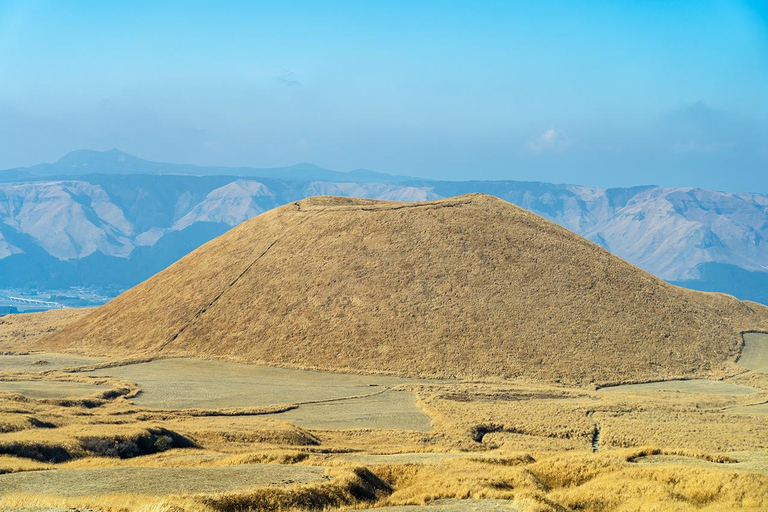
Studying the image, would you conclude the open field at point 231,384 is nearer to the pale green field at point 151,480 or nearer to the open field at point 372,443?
the open field at point 372,443

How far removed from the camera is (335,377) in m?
58.8

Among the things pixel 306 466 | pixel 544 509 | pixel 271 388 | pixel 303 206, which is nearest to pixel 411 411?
pixel 271 388

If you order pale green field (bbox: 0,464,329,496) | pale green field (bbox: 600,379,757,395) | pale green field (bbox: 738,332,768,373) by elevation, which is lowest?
pale green field (bbox: 0,464,329,496)

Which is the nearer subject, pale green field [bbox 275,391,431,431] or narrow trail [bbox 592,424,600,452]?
narrow trail [bbox 592,424,600,452]

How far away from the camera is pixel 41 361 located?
6053 centimetres

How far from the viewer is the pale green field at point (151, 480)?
21141 mm

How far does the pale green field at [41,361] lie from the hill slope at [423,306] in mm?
3464

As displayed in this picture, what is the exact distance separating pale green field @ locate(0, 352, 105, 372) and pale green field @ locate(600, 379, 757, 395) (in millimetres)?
38626

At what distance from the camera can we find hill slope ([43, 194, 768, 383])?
63.2 m

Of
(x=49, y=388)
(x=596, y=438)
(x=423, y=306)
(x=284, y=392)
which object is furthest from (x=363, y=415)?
(x=423, y=306)

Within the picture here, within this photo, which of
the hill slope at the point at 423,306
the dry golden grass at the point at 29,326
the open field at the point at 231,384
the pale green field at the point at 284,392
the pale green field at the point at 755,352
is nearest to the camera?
the pale green field at the point at 284,392

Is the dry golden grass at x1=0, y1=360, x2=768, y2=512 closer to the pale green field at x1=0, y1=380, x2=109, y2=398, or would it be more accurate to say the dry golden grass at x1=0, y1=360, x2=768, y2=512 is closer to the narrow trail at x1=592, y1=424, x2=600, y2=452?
the narrow trail at x1=592, y1=424, x2=600, y2=452

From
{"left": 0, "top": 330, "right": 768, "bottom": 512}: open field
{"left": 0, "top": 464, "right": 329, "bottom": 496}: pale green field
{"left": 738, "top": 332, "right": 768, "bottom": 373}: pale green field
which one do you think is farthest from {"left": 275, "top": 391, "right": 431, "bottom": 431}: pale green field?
{"left": 738, "top": 332, "right": 768, "bottom": 373}: pale green field

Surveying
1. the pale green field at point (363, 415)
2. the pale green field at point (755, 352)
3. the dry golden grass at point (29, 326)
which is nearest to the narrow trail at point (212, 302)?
the dry golden grass at point (29, 326)
